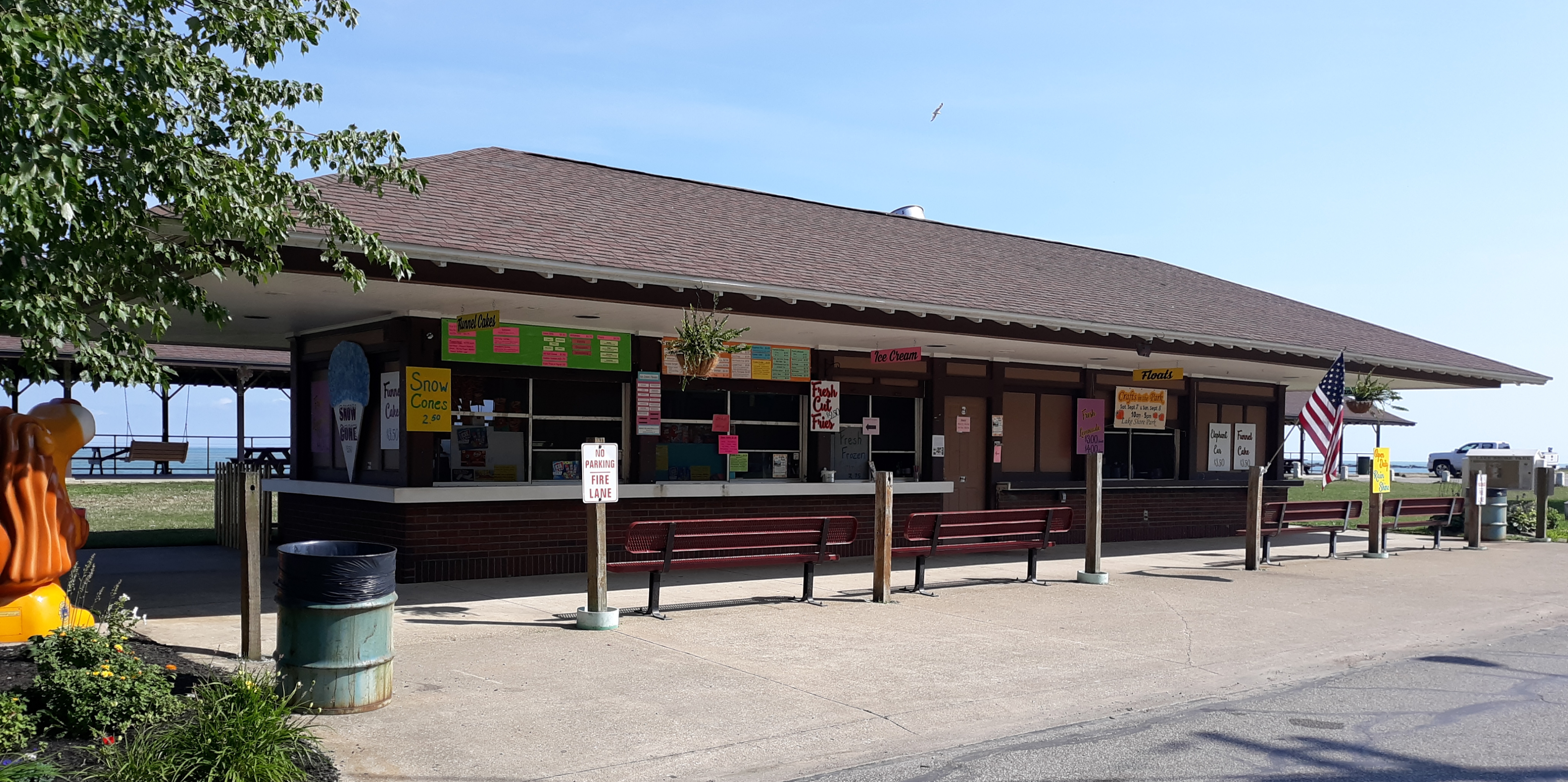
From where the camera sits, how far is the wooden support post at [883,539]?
39.0ft

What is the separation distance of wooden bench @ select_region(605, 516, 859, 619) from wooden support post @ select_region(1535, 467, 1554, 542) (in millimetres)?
16053

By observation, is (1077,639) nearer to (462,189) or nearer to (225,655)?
(225,655)

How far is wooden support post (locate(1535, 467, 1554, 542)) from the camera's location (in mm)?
21500

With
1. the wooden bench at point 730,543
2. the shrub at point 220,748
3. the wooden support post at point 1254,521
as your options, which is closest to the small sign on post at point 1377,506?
the wooden support post at point 1254,521

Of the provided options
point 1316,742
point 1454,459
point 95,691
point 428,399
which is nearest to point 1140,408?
point 428,399

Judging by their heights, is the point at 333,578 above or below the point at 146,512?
above

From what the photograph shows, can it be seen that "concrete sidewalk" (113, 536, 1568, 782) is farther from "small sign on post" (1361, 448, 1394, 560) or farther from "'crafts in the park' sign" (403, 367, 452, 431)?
"small sign on post" (1361, 448, 1394, 560)

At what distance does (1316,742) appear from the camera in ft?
22.2

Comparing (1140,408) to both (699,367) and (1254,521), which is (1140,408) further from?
(699,367)

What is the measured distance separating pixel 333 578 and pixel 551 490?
20.5ft

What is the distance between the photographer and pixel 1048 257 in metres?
20.9

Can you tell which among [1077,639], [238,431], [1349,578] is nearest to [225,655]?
[1077,639]

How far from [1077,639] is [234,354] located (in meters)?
23.0

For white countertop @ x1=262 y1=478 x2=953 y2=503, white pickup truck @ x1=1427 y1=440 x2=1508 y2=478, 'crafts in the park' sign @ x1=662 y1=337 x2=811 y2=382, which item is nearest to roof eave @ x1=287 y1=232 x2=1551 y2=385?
white countertop @ x1=262 y1=478 x2=953 y2=503
